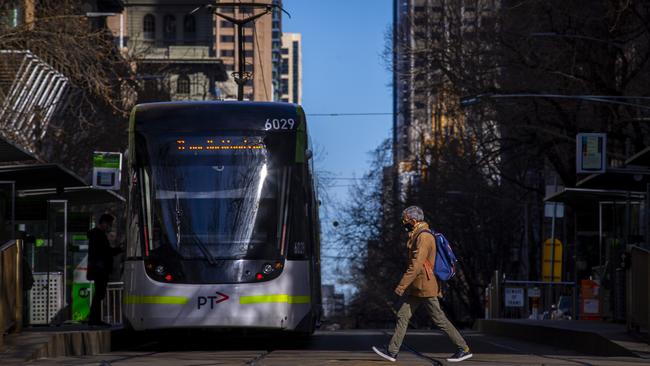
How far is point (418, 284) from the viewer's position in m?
15.8

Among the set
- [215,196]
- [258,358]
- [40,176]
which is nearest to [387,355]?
[258,358]

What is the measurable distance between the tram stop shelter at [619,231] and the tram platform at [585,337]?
35 centimetres

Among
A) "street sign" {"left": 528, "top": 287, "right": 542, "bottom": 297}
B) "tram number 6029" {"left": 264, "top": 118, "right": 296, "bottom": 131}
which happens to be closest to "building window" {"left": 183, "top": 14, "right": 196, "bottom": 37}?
"street sign" {"left": 528, "top": 287, "right": 542, "bottom": 297}

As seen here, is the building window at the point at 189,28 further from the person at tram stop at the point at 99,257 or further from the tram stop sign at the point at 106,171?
the person at tram stop at the point at 99,257

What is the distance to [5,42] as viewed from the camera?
28.9 metres

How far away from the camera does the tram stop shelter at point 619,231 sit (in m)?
18.5

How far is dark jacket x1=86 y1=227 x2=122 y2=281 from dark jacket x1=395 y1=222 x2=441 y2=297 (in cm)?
792

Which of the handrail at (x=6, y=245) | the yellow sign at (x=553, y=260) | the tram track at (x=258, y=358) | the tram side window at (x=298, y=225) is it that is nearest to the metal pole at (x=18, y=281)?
the handrail at (x=6, y=245)

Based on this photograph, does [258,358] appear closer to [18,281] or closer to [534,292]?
[18,281]

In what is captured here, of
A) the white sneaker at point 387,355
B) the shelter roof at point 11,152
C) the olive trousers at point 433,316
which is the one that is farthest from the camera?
the shelter roof at point 11,152

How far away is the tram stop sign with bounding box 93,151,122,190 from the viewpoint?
26.1 metres

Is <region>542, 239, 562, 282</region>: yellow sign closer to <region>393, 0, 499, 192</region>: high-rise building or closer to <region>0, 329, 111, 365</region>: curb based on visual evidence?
<region>393, 0, 499, 192</region>: high-rise building

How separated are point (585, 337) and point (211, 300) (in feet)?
17.5

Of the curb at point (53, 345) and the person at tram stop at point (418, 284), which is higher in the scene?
the person at tram stop at point (418, 284)
